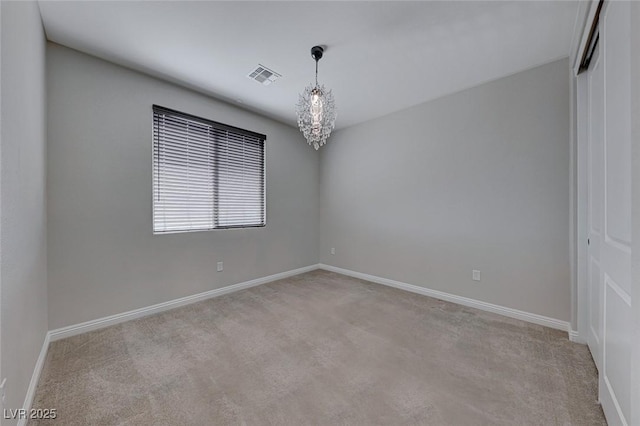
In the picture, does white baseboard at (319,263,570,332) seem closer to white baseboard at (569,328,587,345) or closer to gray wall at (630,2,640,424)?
white baseboard at (569,328,587,345)

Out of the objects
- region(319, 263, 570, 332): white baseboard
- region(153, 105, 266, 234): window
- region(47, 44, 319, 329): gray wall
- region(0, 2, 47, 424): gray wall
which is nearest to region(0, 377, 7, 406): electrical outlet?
region(0, 2, 47, 424): gray wall

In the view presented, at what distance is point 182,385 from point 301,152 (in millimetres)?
3632

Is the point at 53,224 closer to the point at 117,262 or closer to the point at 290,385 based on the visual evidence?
the point at 117,262

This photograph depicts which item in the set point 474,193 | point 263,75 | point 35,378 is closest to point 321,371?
point 35,378

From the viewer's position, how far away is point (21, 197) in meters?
1.44

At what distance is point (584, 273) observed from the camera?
6.81 ft

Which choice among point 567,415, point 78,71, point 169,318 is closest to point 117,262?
point 169,318

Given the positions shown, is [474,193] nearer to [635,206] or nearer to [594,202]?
[594,202]

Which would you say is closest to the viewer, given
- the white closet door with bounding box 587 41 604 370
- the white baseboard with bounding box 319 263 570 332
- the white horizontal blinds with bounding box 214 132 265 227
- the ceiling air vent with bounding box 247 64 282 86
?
the white closet door with bounding box 587 41 604 370

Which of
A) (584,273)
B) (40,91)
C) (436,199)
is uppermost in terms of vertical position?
(40,91)

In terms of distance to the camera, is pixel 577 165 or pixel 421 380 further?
pixel 577 165

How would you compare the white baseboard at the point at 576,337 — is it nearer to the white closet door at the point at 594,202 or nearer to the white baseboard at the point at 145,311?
the white closet door at the point at 594,202

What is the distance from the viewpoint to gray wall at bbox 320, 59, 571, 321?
243 centimetres

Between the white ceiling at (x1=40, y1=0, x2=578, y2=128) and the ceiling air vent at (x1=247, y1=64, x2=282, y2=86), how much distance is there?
71mm
